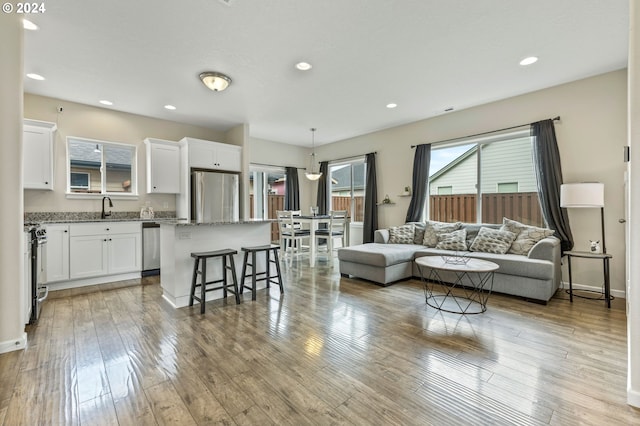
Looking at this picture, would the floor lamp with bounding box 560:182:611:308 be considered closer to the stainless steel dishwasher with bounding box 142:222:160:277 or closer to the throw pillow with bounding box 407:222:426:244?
the throw pillow with bounding box 407:222:426:244

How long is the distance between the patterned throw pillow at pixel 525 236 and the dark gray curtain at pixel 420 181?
5.07 ft

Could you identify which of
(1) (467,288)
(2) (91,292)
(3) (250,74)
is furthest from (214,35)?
(1) (467,288)

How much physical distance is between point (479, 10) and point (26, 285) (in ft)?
15.4

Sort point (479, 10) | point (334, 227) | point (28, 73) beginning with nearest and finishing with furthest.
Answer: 1. point (479, 10)
2. point (28, 73)
3. point (334, 227)

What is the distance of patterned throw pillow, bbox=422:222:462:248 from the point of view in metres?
4.70

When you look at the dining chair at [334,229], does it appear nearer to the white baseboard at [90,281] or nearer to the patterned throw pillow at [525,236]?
the patterned throw pillow at [525,236]

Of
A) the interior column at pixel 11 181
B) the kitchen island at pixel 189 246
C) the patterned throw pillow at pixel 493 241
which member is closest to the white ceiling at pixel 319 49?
the interior column at pixel 11 181

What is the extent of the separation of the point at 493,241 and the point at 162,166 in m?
5.51

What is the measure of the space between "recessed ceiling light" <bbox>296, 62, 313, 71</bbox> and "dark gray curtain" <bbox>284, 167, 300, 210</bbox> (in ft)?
13.1

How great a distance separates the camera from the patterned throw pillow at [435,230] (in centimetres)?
470

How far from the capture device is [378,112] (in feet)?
16.1

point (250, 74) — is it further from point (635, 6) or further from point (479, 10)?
point (635, 6)

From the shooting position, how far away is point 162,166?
5047 millimetres

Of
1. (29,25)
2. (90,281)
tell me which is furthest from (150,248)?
(29,25)
